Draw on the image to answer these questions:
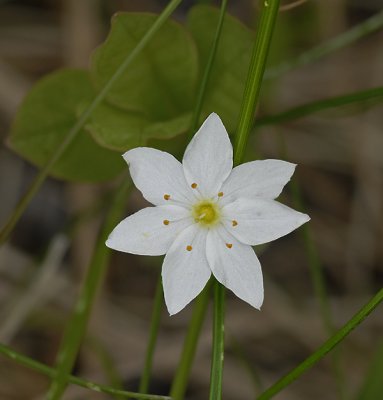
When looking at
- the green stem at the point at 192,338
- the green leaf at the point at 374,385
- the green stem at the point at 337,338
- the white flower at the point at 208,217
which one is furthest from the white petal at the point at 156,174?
the green leaf at the point at 374,385

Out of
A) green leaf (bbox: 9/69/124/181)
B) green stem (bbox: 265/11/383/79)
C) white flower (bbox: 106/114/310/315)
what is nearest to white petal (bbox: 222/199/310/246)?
white flower (bbox: 106/114/310/315)

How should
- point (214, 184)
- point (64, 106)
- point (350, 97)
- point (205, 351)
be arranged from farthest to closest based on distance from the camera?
point (205, 351) < point (64, 106) < point (350, 97) < point (214, 184)

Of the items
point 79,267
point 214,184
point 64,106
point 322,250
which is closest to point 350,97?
point 214,184

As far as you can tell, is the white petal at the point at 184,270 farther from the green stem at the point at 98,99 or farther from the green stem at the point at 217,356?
the green stem at the point at 98,99

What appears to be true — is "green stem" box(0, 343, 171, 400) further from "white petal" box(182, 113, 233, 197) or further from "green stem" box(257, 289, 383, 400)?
"white petal" box(182, 113, 233, 197)

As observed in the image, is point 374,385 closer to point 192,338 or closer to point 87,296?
point 192,338

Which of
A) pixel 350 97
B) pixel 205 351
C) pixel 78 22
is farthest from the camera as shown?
pixel 78 22

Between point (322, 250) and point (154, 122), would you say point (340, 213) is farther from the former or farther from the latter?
point (154, 122)

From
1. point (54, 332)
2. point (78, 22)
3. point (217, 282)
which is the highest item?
point (78, 22)
